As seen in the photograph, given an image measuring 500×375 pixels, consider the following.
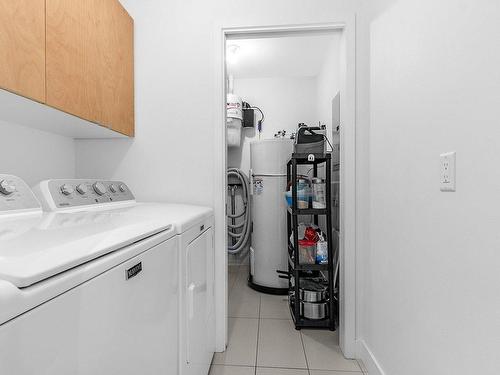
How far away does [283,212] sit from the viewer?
2.72 metres

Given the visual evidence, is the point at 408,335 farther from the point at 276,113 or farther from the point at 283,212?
the point at 276,113

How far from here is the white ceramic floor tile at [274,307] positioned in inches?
85.1

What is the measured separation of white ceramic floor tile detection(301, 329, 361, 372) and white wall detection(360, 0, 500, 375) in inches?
8.4

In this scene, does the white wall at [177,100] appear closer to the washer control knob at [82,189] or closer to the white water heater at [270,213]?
the washer control knob at [82,189]

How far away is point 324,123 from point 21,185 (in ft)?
8.52

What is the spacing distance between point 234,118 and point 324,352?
2.36m

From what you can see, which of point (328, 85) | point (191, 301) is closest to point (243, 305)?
point (191, 301)

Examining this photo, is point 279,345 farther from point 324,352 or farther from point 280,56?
point 280,56

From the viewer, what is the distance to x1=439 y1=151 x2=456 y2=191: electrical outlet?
0.85 m

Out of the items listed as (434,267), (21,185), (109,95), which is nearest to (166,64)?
(109,95)

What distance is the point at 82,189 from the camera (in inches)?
51.9

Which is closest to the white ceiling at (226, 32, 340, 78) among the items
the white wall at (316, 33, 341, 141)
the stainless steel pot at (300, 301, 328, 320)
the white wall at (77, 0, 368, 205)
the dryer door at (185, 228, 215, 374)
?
the white wall at (316, 33, 341, 141)

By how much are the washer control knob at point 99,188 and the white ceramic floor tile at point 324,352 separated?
147 cm

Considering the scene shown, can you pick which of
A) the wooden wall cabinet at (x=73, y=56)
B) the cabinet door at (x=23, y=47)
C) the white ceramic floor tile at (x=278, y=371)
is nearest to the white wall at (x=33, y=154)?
the wooden wall cabinet at (x=73, y=56)
